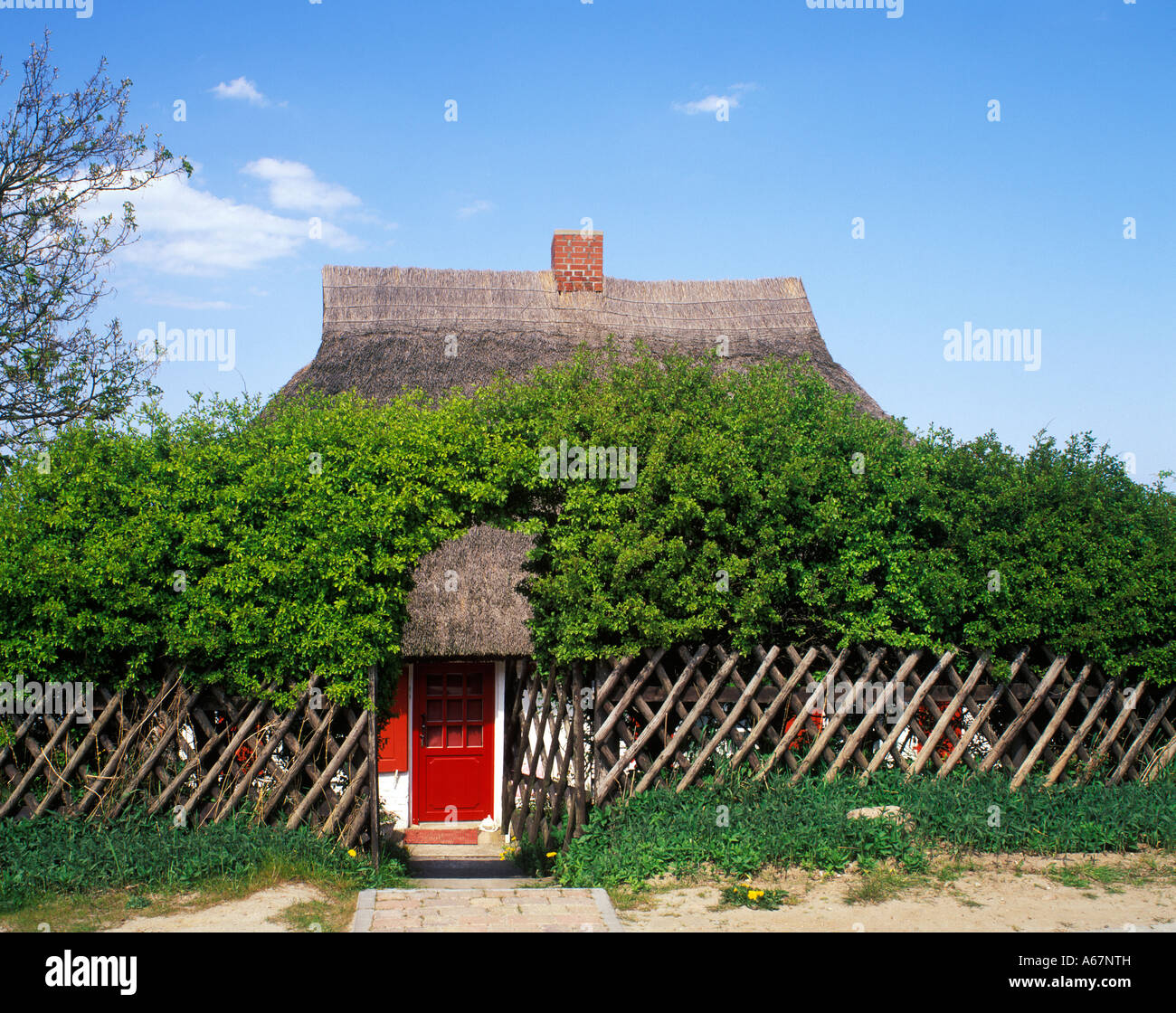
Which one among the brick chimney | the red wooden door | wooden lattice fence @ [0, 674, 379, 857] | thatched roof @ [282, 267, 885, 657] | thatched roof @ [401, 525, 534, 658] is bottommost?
the red wooden door

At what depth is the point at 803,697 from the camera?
743cm

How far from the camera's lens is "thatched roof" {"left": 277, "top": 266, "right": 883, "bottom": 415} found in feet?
40.8

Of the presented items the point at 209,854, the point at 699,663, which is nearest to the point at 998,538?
the point at 699,663

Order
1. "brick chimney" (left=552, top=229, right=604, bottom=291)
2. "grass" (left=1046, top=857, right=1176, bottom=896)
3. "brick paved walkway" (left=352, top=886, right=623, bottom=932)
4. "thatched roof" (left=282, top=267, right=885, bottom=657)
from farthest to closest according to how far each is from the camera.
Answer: "brick chimney" (left=552, top=229, right=604, bottom=291) → "thatched roof" (left=282, top=267, right=885, bottom=657) → "grass" (left=1046, top=857, right=1176, bottom=896) → "brick paved walkway" (left=352, top=886, right=623, bottom=932)

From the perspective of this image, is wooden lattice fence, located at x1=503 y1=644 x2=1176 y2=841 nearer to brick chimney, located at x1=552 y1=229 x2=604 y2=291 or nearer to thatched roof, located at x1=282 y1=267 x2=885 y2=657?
thatched roof, located at x1=282 y1=267 x2=885 y2=657

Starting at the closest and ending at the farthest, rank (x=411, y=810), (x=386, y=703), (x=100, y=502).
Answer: (x=100, y=502) → (x=386, y=703) → (x=411, y=810)

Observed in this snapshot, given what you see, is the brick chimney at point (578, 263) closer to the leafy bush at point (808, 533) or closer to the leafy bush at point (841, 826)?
the leafy bush at point (808, 533)

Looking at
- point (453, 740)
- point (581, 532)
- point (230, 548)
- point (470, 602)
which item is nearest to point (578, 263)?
point (470, 602)

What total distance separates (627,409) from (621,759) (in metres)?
2.74

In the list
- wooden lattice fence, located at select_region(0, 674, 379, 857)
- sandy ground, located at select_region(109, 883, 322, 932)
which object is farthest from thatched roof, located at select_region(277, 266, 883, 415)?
sandy ground, located at select_region(109, 883, 322, 932)

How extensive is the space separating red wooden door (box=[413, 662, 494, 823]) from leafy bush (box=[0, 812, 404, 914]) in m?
5.59

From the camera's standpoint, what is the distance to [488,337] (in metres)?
13.0

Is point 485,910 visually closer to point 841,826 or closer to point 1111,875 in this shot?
point 841,826

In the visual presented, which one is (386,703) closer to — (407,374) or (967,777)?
(967,777)
